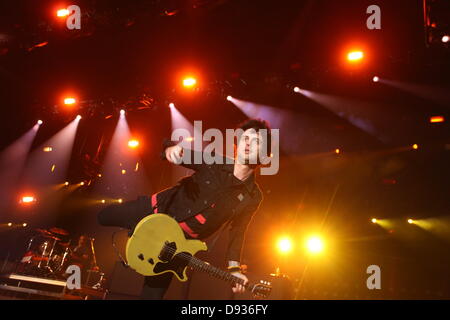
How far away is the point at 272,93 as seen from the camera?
9.91 m

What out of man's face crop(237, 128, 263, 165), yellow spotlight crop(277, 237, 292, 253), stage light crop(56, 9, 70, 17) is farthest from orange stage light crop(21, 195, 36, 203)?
man's face crop(237, 128, 263, 165)

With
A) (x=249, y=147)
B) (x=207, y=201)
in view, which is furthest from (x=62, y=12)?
(x=207, y=201)

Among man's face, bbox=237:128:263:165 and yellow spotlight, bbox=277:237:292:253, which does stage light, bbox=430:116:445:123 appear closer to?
yellow spotlight, bbox=277:237:292:253

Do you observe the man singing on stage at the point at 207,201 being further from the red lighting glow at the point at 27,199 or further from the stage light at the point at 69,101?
the red lighting glow at the point at 27,199

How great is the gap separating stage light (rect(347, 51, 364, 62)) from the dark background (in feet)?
0.49

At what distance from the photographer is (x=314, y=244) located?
36.6ft

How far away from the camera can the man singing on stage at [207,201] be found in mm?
3234

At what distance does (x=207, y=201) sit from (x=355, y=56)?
6.09 metres

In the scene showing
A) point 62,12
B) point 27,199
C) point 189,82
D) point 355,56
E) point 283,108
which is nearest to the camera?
point 62,12

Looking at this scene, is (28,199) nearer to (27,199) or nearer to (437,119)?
(27,199)

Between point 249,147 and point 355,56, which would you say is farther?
point 355,56

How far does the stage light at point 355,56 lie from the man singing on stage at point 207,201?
5.27 metres
